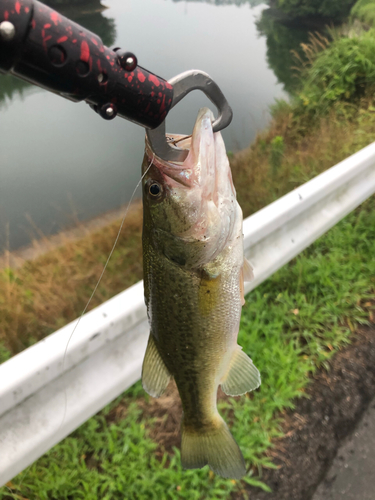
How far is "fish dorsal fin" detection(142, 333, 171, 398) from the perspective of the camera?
1.17 metres

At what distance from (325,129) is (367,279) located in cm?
305

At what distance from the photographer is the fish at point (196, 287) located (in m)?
1.04

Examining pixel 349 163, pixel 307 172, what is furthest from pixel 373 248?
pixel 307 172

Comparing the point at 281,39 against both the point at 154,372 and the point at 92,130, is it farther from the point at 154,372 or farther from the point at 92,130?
the point at 154,372

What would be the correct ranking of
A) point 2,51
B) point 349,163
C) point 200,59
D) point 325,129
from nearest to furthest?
point 2,51 < point 349,163 < point 325,129 < point 200,59

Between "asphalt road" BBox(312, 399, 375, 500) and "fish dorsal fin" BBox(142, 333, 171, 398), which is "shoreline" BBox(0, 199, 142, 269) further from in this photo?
"asphalt road" BBox(312, 399, 375, 500)

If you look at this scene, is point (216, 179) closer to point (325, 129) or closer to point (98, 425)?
point (98, 425)

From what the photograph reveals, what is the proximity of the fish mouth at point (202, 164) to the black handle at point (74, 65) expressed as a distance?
0.84 ft

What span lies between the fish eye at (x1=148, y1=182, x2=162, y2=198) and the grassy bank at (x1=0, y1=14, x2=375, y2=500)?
150 cm

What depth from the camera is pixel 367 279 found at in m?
2.80

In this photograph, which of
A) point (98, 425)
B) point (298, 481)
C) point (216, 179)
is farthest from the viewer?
point (98, 425)

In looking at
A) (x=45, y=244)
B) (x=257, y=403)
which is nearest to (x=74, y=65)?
(x=257, y=403)

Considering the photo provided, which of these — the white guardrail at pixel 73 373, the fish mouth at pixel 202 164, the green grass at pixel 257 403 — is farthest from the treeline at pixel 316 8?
the fish mouth at pixel 202 164

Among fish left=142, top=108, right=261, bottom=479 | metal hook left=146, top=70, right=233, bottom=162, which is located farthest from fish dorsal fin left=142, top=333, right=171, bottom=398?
metal hook left=146, top=70, right=233, bottom=162
